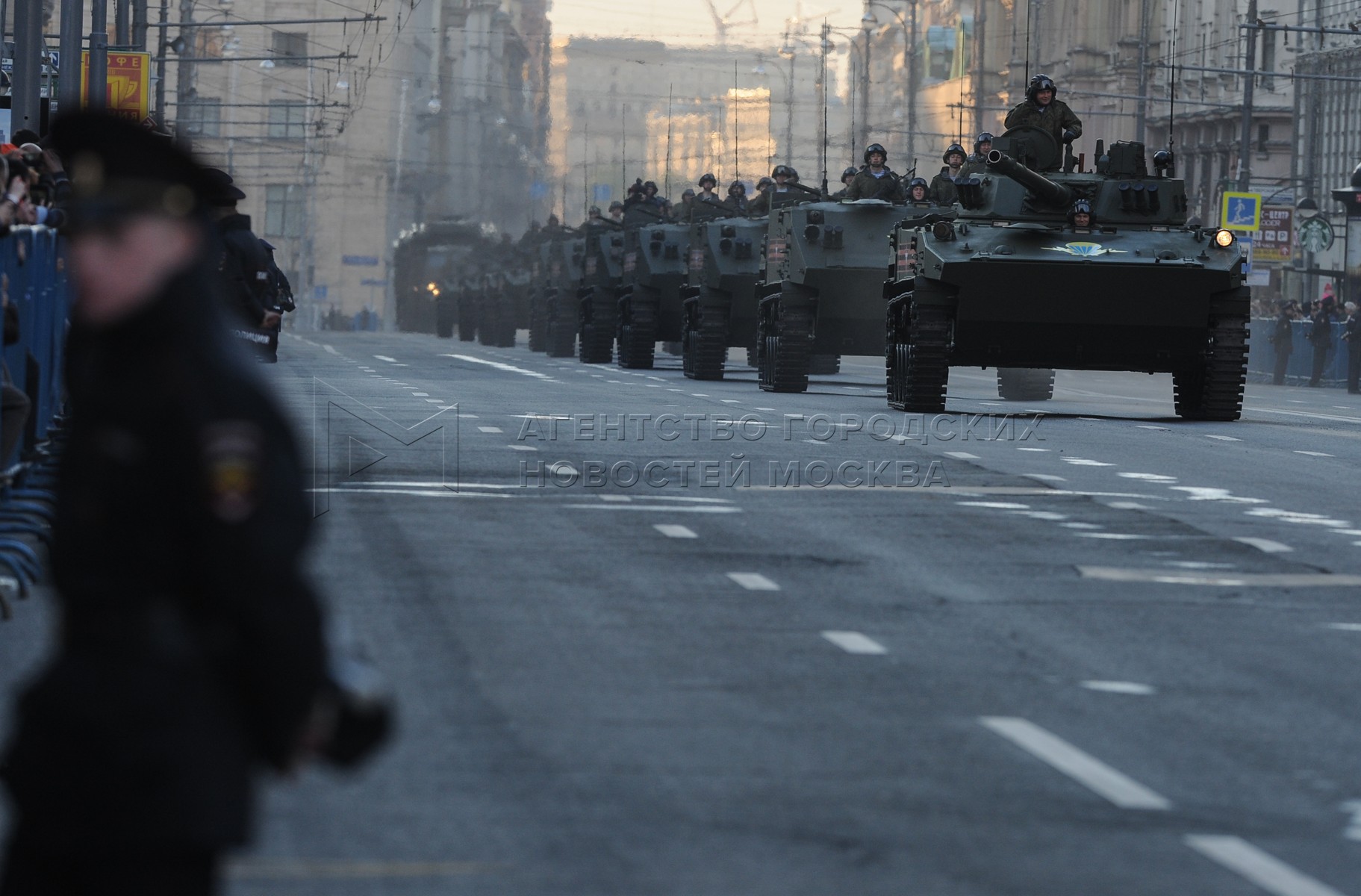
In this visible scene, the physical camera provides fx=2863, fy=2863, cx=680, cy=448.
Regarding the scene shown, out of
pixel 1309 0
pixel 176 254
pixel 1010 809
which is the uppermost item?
pixel 1309 0

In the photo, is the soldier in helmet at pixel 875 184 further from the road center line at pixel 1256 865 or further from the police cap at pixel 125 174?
the police cap at pixel 125 174

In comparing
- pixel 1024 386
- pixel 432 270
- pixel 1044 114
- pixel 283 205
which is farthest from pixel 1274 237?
pixel 283 205

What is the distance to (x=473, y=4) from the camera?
484 ft

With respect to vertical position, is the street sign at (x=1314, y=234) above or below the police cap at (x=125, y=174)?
above

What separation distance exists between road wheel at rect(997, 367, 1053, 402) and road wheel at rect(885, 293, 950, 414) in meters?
6.75

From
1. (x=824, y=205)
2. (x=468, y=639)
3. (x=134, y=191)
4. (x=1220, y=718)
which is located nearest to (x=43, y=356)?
(x=468, y=639)

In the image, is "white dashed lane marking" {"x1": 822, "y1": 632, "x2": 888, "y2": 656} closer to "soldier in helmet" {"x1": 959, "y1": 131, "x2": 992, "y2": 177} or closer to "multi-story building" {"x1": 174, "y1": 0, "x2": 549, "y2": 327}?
"soldier in helmet" {"x1": 959, "y1": 131, "x2": 992, "y2": 177}

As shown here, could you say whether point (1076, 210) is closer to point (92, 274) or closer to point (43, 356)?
point (43, 356)

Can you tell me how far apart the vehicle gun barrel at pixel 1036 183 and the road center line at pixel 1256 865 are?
58.8ft

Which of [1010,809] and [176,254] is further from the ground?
[176,254]

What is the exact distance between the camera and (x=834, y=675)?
8.77 meters

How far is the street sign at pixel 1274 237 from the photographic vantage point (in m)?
55.3

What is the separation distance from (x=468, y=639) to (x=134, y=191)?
18.2 ft

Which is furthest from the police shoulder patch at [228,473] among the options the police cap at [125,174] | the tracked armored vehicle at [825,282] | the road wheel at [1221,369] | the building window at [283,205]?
the building window at [283,205]
